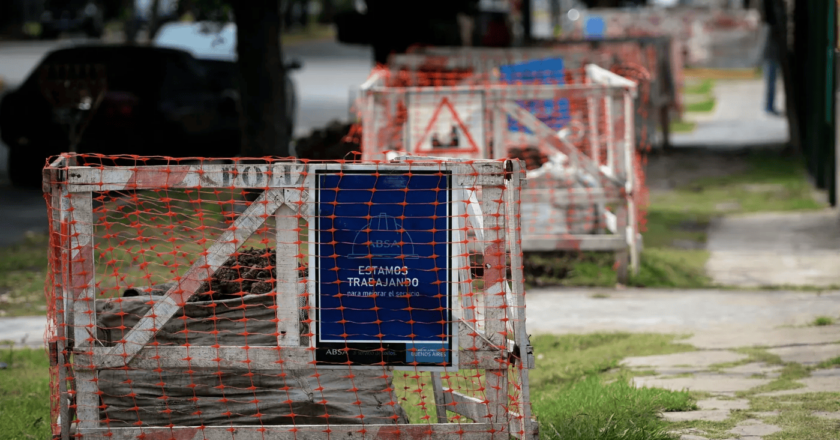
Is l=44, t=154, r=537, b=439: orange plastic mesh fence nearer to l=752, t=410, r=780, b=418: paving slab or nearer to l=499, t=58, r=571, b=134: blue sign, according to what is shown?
l=752, t=410, r=780, b=418: paving slab

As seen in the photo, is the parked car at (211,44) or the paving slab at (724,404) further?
the parked car at (211,44)

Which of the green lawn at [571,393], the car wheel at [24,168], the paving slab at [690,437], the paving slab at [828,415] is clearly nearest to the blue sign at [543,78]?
the green lawn at [571,393]

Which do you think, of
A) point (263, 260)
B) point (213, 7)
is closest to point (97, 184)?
point (263, 260)

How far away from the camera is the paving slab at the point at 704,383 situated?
5.83 m

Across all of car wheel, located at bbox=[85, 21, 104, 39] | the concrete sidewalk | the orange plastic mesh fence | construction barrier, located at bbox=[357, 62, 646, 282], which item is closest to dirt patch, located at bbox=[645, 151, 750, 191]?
construction barrier, located at bbox=[357, 62, 646, 282]

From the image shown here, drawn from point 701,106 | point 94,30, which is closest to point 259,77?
point 701,106

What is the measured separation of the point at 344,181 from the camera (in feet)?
14.4

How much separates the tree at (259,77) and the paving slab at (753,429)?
8.42m

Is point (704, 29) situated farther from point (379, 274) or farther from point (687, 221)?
point (379, 274)

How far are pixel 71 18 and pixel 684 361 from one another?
4594cm

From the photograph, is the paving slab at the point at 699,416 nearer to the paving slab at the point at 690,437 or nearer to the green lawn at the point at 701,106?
the paving slab at the point at 690,437

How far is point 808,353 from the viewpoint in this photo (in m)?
6.49

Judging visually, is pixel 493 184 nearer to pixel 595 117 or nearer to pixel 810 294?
pixel 810 294

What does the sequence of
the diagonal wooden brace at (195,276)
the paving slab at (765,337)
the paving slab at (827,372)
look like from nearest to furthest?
the diagonal wooden brace at (195,276), the paving slab at (827,372), the paving slab at (765,337)
